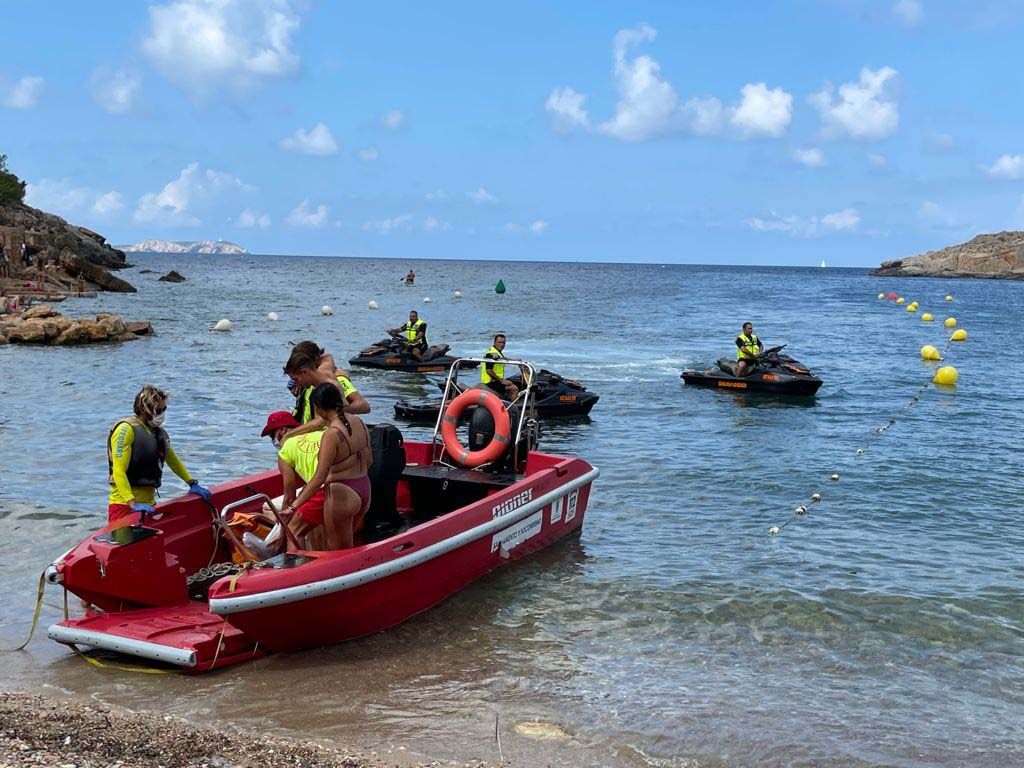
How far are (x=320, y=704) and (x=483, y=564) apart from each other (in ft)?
8.45

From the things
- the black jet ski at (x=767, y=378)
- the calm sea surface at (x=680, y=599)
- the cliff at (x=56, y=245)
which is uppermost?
the cliff at (x=56, y=245)

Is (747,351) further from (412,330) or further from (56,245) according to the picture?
(56,245)

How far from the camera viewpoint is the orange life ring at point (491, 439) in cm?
970

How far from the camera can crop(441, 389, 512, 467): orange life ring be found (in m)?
9.70

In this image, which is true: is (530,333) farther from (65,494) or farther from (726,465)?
(65,494)

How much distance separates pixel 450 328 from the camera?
137 ft

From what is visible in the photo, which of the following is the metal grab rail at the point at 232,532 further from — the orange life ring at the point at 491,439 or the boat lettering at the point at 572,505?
the boat lettering at the point at 572,505

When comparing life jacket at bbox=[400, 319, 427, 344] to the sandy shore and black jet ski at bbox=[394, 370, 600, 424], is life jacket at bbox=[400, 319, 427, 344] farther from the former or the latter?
the sandy shore

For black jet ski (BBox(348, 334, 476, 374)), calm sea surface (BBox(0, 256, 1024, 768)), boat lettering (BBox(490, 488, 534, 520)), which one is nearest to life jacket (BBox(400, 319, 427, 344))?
black jet ski (BBox(348, 334, 476, 374))

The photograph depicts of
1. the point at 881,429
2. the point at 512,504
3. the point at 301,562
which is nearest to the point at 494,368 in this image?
the point at 881,429

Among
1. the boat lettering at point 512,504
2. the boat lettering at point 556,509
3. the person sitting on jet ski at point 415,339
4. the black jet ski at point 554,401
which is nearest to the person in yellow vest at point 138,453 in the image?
the boat lettering at point 512,504

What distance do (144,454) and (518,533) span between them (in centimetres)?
340

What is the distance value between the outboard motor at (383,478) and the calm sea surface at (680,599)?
2.97 ft

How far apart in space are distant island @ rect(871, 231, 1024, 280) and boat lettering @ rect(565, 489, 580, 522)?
11991cm
